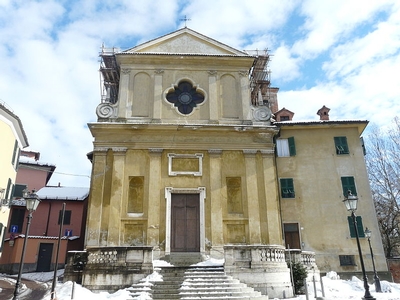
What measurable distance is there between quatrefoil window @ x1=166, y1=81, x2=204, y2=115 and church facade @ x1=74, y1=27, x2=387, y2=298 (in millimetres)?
60

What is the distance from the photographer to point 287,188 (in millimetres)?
20297

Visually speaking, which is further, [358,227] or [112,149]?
[358,227]

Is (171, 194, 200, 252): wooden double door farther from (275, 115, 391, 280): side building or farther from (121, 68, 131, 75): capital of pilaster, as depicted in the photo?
(121, 68, 131, 75): capital of pilaster

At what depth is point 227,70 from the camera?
2167cm

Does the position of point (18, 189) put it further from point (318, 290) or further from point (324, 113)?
point (324, 113)

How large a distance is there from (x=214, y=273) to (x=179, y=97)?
10725mm

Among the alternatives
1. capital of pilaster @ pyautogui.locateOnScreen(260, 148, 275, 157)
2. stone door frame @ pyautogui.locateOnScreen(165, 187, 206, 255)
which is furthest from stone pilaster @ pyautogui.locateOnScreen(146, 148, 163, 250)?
capital of pilaster @ pyautogui.locateOnScreen(260, 148, 275, 157)

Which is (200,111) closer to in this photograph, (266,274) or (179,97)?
(179,97)

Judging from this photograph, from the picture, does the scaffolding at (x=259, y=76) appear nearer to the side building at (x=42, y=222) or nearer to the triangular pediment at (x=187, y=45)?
the triangular pediment at (x=187, y=45)

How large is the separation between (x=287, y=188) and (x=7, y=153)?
1580 centimetres

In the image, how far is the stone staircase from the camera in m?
12.8

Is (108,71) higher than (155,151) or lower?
higher

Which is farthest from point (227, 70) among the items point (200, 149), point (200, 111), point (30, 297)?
point (30, 297)

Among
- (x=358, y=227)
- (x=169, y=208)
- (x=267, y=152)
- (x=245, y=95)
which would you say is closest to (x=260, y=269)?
(x=169, y=208)
